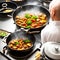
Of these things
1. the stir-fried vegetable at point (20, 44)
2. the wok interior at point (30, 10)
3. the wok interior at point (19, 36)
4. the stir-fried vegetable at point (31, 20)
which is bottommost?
the stir-fried vegetable at point (20, 44)

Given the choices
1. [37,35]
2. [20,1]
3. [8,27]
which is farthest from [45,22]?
[20,1]

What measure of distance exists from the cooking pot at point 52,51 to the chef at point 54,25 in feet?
0.32

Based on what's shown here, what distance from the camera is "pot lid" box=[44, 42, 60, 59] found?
0.95 meters

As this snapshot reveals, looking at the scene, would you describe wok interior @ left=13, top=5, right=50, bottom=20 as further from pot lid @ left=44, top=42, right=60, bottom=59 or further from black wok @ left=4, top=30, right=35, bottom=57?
pot lid @ left=44, top=42, right=60, bottom=59

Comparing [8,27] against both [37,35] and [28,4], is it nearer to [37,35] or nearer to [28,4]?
[37,35]

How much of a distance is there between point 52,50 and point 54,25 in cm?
18

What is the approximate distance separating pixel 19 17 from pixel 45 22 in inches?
11.0

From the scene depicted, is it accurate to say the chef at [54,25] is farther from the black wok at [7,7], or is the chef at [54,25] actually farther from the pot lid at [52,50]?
the black wok at [7,7]

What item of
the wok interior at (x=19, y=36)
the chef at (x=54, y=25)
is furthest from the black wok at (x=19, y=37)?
the chef at (x=54, y=25)

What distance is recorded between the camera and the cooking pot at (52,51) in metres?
0.96

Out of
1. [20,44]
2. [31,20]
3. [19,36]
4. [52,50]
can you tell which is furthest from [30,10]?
[52,50]

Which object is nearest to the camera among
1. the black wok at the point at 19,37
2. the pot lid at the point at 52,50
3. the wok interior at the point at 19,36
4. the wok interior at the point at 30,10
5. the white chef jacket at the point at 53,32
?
the pot lid at the point at 52,50

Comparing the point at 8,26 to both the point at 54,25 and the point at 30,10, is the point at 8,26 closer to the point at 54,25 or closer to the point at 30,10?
the point at 30,10

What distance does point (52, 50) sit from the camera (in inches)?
38.4
